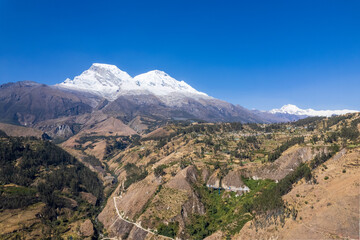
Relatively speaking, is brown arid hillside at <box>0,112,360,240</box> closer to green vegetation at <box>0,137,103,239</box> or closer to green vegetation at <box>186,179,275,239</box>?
green vegetation at <box>186,179,275,239</box>

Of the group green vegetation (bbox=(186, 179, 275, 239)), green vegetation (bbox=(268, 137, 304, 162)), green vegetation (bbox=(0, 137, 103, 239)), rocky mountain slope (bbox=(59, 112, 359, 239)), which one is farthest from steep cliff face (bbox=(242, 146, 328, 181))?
green vegetation (bbox=(0, 137, 103, 239))

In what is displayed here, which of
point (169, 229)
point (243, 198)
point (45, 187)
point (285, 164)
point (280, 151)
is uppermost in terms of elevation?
point (280, 151)

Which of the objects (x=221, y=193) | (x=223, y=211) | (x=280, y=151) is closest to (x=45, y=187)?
(x=221, y=193)

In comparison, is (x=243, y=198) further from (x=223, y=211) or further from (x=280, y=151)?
(x=280, y=151)

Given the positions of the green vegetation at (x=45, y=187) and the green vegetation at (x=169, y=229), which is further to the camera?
the green vegetation at (x=45, y=187)

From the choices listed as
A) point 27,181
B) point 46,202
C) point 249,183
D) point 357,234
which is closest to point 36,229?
point 46,202

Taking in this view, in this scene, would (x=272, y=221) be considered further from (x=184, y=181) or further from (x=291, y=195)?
(x=184, y=181)

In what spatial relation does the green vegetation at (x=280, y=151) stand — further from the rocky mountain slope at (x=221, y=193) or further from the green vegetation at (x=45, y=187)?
the green vegetation at (x=45, y=187)

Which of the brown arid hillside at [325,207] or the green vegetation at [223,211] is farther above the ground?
the brown arid hillside at [325,207]

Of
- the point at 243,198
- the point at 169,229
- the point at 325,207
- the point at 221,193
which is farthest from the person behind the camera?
the point at 221,193

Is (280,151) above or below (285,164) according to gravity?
above

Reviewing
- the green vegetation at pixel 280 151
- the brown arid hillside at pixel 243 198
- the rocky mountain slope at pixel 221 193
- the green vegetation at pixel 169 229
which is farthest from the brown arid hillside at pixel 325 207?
the green vegetation at pixel 280 151
